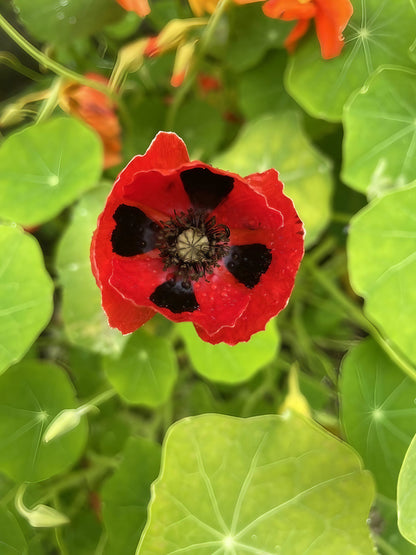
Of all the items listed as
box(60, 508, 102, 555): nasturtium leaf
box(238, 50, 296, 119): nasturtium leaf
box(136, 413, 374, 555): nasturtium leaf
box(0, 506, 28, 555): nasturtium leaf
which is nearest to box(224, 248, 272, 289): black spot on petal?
box(136, 413, 374, 555): nasturtium leaf

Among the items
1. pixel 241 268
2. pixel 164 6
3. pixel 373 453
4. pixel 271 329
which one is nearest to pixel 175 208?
pixel 241 268

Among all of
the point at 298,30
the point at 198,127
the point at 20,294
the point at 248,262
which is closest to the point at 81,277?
the point at 20,294

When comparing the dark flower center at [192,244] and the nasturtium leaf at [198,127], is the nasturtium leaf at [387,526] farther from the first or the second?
the nasturtium leaf at [198,127]

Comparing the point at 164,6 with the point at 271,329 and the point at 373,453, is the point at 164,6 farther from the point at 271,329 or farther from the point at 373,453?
the point at 373,453

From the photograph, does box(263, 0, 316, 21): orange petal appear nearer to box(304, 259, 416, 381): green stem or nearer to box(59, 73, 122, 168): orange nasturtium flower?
box(59, 73, 122, 168): orange nasturtium flower

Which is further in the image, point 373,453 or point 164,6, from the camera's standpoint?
point 164,6

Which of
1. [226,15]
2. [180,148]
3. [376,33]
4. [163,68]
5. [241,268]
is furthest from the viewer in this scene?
[163,68]
